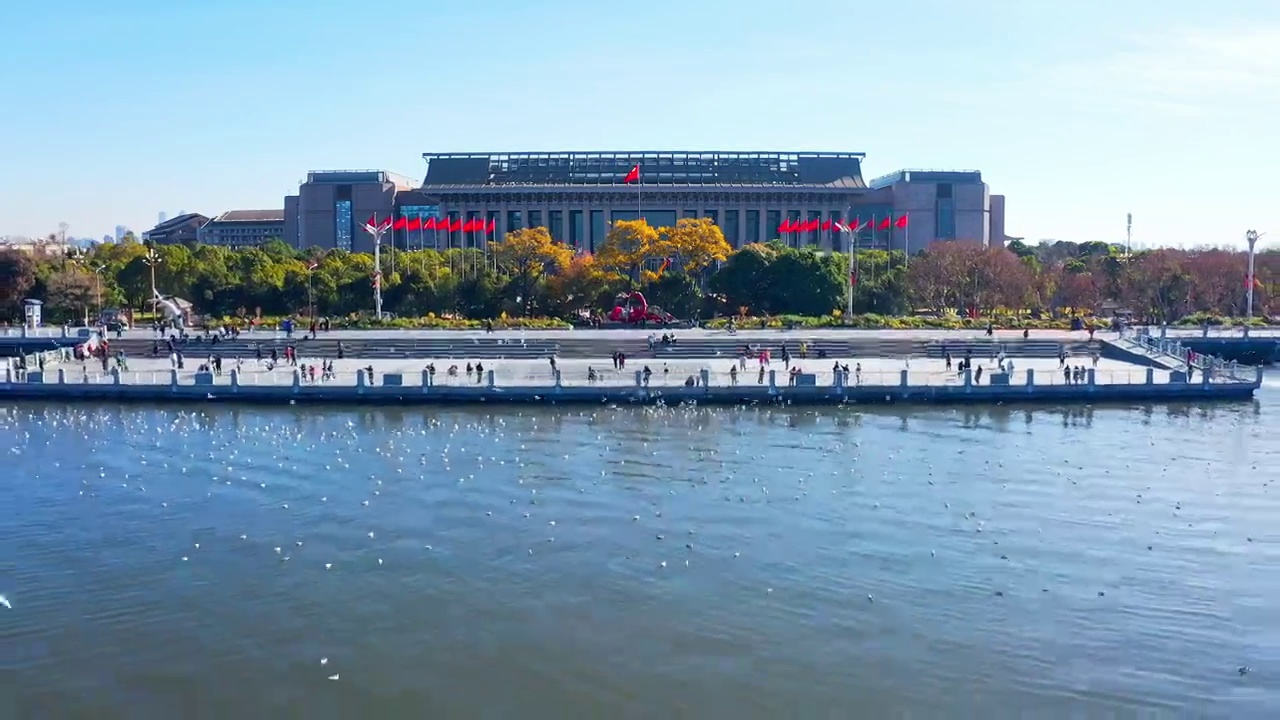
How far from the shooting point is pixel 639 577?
68.4ft

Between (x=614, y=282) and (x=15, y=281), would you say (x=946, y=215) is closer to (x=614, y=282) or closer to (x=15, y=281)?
(x=614, y=282)

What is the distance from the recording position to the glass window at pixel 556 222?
101 meters

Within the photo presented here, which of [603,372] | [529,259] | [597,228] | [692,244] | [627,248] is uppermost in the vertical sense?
[597,228]

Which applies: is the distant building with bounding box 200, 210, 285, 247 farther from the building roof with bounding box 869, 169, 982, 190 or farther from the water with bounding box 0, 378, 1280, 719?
the water with bounding box 0, 378, 1280, 719

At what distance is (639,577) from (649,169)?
273 feet

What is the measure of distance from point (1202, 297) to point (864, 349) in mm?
28138

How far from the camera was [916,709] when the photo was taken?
1588 centimetres

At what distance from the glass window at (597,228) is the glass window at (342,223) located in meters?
20.7

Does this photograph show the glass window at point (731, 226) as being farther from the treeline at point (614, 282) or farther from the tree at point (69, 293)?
the tree at point (69, 293)

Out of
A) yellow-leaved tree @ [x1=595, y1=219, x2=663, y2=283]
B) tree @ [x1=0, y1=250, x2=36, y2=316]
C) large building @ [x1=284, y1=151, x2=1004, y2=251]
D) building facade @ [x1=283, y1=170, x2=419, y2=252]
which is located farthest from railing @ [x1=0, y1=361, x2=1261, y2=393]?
building facade @ [x1=283, y1=170, x2=419, y2=252]

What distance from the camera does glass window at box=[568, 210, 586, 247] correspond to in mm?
100938

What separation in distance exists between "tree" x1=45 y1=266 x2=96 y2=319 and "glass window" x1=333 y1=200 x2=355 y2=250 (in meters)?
39.0

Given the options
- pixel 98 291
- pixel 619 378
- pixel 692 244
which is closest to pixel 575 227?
pixel 692 244

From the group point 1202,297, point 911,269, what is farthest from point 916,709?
point 1202,297
